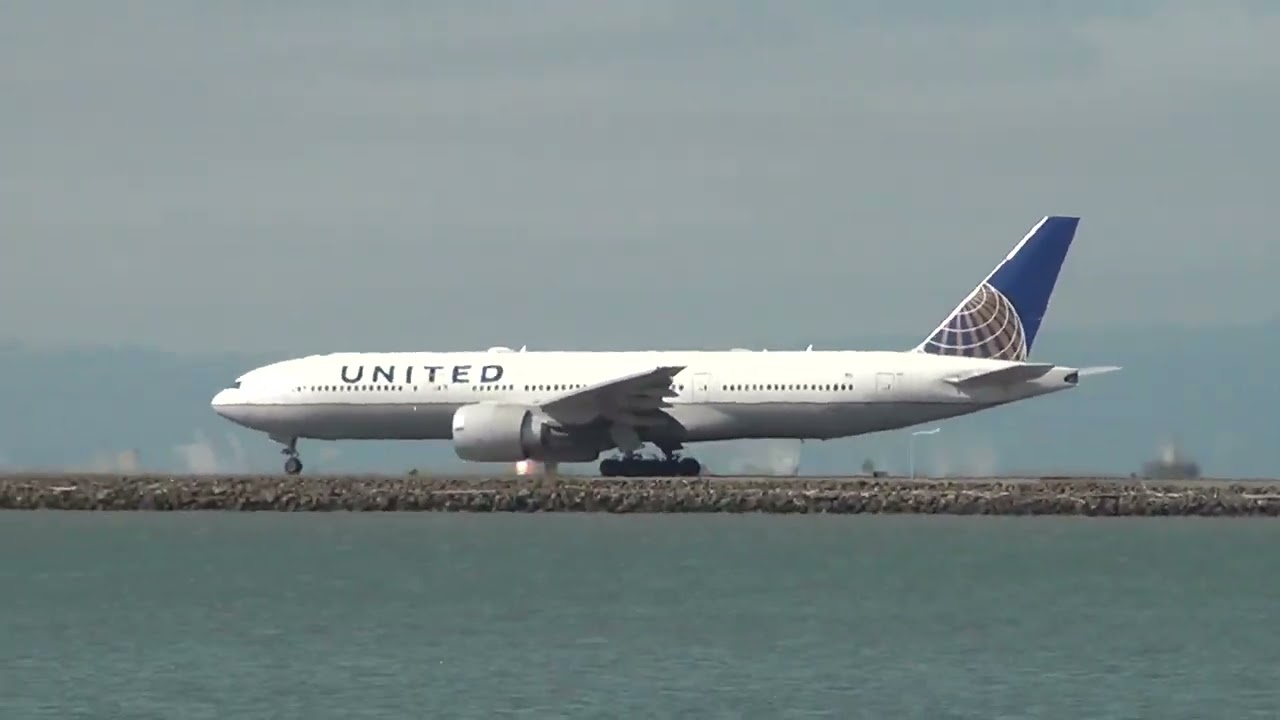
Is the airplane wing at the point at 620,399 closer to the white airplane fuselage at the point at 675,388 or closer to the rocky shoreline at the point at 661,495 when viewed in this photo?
the white airplane fuselage at the point at 675,388

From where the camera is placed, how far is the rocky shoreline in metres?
61.7

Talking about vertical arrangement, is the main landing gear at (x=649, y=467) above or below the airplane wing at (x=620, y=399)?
below

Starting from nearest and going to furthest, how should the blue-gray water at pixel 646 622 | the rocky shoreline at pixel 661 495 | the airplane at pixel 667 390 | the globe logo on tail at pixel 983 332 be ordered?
1. the blue-gray water at pixel 646 622
2. the rocky shoreline at pixel 661 495
3. the airplane at pixel 667 390
4. the globe logo on tail at pixel 983 332

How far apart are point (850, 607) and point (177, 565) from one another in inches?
652

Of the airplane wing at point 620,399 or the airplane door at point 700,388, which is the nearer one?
the airplane wing at point 620,399

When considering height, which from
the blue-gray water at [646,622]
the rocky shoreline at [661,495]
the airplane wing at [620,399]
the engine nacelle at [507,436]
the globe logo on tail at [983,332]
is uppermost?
the globe logo on tail at [983,332]

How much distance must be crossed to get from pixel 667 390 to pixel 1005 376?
872cm

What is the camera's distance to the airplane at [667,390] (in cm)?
6444

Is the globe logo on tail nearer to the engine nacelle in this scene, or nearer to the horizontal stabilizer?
the horizontal stabilizer

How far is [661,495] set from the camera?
6194 centimetres

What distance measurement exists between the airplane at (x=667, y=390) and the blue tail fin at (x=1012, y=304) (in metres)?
0.03

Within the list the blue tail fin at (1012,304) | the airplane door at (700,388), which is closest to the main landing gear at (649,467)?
the airplane door at (700,388)

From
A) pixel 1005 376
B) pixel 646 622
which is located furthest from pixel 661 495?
pixel 646 622

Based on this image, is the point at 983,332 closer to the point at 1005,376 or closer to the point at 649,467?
the point at 1005,376
